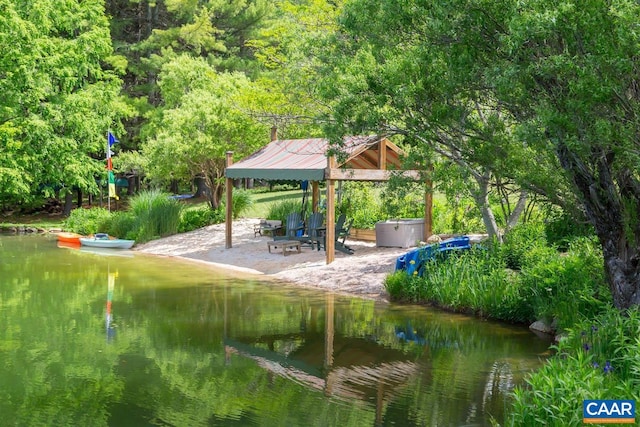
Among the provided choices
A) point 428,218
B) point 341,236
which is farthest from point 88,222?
point 428,218

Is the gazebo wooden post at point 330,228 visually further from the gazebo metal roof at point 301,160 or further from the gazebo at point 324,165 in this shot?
the gazebo metal roof at point 301,160

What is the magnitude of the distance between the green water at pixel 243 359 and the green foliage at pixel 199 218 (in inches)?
356

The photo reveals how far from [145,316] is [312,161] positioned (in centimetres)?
686

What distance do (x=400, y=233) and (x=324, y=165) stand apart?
3.02m

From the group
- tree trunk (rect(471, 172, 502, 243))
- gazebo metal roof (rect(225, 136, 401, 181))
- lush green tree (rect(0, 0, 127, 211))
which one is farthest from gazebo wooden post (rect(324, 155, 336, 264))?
lush green tree (rect(0, 0, 127, 211))

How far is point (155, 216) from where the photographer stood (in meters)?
25.0

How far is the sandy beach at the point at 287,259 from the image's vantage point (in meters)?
16.0

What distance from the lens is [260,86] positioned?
25.7m

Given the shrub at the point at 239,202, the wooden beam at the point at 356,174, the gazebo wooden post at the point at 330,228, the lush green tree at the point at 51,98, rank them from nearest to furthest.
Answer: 1. the wooden beam at the point at 356,174
2. the gazebo wooden post at the point at 330,228
3. the shrub at the point at 239,202
4. the lush green tree at the point at 51,98

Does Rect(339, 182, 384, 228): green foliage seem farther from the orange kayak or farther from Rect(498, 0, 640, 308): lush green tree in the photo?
Rect(498, 0, 640, 308): lush green tree

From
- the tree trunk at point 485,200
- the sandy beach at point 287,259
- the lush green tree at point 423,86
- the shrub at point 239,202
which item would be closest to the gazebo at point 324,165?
the sandy beach at point 287,259

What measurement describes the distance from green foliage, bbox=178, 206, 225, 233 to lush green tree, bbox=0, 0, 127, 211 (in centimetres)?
885

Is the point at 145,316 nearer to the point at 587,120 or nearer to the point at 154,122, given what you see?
the point at 587,120

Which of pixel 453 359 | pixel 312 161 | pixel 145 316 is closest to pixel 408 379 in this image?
pixel 453 359
